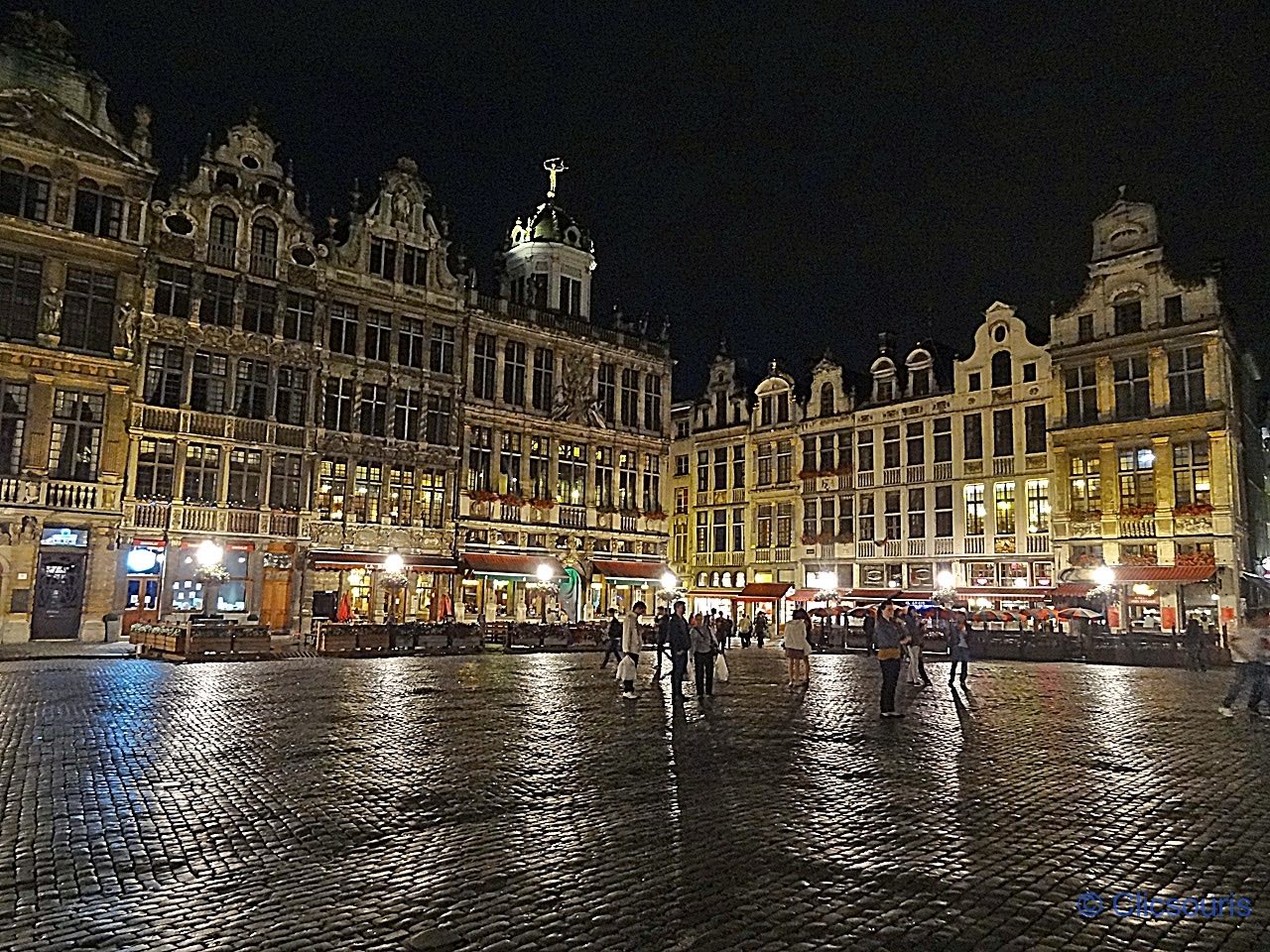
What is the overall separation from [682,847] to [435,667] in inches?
762

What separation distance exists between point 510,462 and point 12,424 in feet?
66.5

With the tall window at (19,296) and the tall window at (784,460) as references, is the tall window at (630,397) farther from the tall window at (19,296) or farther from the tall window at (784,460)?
the tall window at (19,296)

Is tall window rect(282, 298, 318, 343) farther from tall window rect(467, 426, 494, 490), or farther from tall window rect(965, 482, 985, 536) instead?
tall window rect(965, 482, 985, 536)

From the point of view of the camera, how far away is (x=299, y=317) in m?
40.1

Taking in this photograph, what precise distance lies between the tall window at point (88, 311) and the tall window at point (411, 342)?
11662 millimetres

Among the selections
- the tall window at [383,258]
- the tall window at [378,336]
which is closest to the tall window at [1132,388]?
the tall window at [378,336]

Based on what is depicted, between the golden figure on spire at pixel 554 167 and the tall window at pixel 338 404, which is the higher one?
the golden figure on spire at pixel 554 167

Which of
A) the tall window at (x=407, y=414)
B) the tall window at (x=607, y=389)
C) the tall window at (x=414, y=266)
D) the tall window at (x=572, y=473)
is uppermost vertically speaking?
the tall window at (x=414, y=266)

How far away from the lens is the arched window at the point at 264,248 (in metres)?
39.1

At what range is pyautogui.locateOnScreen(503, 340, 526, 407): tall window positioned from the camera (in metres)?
47.1

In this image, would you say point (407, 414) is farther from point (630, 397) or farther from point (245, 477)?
point (630, 397)

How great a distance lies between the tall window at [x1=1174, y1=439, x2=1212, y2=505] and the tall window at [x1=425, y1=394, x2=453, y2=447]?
30997 millimetres

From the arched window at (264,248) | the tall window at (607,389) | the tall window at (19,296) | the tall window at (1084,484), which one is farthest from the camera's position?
the tall window at (607,389)

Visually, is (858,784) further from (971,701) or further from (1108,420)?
(1108,420)
